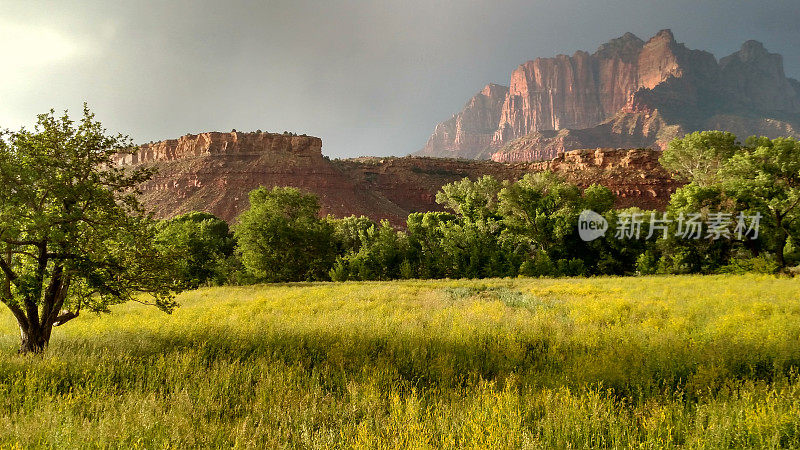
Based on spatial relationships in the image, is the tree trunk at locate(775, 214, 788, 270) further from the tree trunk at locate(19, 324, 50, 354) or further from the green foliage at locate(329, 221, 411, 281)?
the tree trunk at locate(19, 324, 50, 354)

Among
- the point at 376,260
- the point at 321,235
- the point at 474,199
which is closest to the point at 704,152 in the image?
the point at 474,199

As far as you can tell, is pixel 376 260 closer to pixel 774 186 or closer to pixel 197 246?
pixel 197 246

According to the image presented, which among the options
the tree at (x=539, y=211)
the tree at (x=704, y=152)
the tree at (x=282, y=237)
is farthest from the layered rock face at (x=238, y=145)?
the tree at (x=704, y=152)

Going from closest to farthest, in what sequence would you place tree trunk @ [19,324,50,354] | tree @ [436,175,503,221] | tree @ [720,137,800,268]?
tree trunk @ [19,324,50,354] < tree @ [720,137,800,268] < tree @ [436,175,503,221]

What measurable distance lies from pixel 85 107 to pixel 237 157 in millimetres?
82051

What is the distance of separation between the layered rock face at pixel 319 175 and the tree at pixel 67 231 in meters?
59.1

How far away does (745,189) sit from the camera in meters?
25.2

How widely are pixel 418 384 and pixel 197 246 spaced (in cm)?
2920

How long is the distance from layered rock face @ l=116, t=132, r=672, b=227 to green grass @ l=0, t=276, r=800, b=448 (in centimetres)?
5889

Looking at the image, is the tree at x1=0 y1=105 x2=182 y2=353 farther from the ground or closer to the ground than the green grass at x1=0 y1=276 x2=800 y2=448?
farther from the ground

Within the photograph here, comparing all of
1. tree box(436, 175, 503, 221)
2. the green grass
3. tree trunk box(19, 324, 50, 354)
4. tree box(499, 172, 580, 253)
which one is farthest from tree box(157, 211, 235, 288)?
tree box(499, 172, 580, 253)

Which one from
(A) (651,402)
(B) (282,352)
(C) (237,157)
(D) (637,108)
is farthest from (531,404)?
(D) (637,108)

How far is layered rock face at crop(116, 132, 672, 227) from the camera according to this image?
227ft

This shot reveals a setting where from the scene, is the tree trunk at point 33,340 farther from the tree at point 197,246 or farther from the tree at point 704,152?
the tree at point 704,152
